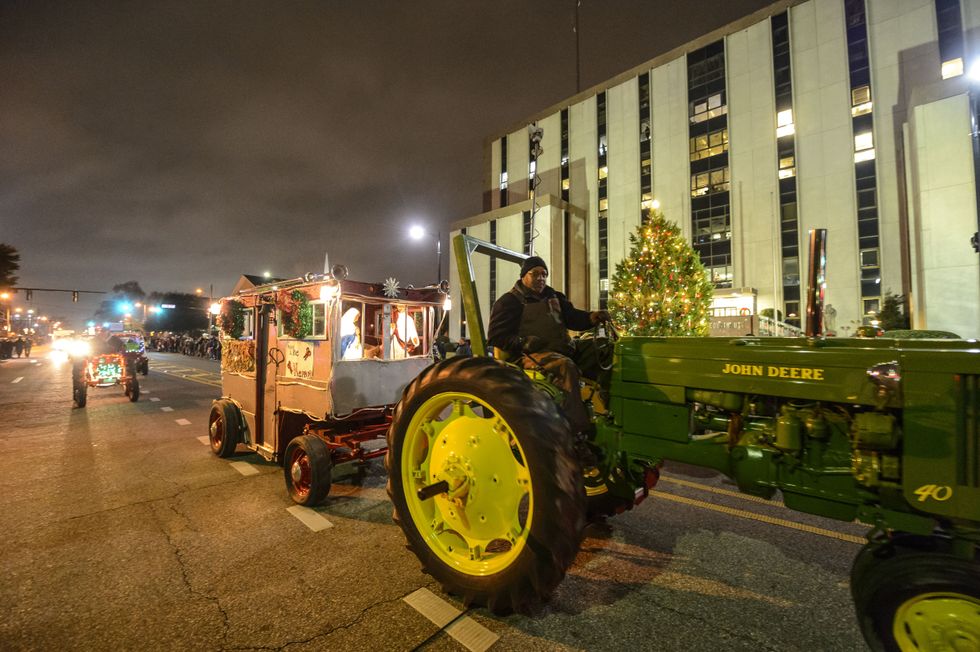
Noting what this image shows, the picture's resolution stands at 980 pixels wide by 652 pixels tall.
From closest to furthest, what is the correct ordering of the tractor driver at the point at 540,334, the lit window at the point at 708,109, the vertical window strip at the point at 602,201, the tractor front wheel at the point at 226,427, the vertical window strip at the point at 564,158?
1. the tractor driver at the point at 540,334
2. the tractor front wheel at the point at 226,427
3. the lit window at the point at 708,109
4. the vertical window strip at the point at 602,201
5. the vertical window strip at the point at 564,158

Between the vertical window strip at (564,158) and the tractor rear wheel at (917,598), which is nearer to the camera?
the tractor rear wheel at (917,598)

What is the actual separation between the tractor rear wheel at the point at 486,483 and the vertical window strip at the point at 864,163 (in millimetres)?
32251

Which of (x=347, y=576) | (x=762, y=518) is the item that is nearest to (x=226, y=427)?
(x=347, y=576)

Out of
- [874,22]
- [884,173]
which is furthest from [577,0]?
[884,173]

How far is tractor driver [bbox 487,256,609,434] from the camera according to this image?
3066 millimetres

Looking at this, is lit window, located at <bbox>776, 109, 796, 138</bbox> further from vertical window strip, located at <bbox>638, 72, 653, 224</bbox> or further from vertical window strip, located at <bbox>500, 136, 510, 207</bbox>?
vertical window strip, located at <bbox>500, 136, 510, 207</bbox>

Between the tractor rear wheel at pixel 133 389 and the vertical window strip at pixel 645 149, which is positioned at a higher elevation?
the vertical window strip at pixel 645 149

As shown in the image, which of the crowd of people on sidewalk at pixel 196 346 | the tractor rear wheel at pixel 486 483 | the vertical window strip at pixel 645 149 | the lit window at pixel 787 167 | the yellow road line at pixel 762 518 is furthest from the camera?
the vertical window strip at pixel 645 149

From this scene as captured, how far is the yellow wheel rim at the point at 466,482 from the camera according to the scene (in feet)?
8.73

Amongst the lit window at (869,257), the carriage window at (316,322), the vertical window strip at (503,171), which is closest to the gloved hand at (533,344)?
the carriage window at (316,322)

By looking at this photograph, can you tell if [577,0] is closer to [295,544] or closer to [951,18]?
[951,18]

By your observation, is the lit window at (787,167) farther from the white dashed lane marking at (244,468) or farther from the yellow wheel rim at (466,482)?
the white dashed lane marking at (244,468)

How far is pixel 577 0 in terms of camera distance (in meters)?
27.2

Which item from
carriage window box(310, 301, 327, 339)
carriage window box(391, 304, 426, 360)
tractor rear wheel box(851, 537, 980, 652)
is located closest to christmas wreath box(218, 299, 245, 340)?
carriage window box(310, 301, 327, 339)
